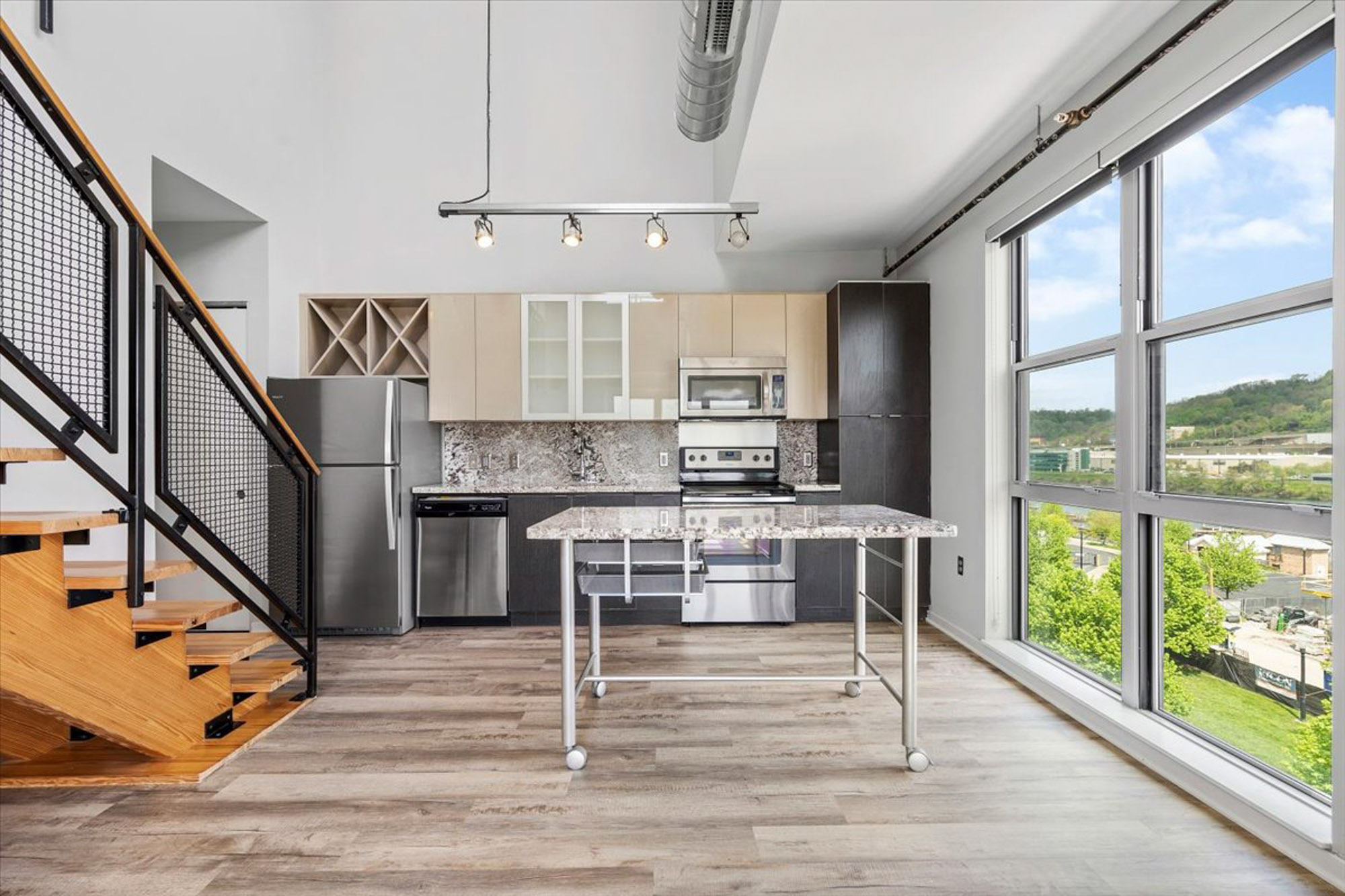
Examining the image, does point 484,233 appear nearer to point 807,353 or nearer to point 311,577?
point 311,577

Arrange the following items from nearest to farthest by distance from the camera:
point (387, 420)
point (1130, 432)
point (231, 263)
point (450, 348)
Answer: point (1130, 432), point (387, 420), point (231, 263), point (450, 348)

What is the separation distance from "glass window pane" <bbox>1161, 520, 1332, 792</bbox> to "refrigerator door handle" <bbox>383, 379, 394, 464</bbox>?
3975 mm


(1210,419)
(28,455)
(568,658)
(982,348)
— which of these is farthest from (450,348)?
(1210,419)

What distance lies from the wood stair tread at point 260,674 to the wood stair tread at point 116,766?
0.16 meters

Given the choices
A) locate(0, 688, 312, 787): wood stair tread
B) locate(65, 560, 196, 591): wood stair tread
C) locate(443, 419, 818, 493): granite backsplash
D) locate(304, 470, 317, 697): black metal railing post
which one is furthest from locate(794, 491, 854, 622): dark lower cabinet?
locate(65, 560, 196, 591): wood stair tread

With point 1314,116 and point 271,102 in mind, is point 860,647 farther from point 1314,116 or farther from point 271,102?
point 271,102

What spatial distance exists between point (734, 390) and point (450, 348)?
1.95 meters

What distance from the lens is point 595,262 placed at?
4.99 meters

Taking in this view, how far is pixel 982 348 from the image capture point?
12.0 feet

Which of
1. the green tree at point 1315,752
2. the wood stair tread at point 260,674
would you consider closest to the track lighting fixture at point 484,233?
the wood stair tread at point 260,674

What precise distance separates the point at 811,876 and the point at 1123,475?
193 cm

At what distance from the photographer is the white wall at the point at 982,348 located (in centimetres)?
248

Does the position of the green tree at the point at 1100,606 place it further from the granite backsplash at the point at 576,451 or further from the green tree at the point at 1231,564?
the granite backsplash at the point at 576,451

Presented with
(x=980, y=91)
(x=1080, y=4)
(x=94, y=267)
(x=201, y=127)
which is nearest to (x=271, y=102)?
(x=201, y=127)
